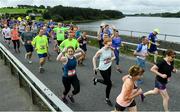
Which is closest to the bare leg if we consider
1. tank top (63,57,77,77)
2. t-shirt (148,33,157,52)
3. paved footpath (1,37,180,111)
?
paved footpath (1,37,180,111)

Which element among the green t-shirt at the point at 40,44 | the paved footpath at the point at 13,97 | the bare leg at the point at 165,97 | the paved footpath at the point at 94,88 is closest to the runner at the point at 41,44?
the green t-shirt at the point at 40,44

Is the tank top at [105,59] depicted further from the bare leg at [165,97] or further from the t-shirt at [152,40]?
the t-shirt at [152,40]

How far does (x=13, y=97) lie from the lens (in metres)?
8.43

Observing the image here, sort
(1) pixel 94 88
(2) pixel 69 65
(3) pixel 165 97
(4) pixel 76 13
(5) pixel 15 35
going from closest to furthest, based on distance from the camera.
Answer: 1. (3) pixel 165 97
2. (2) pixel 69 65
3. (1) pixel 94 88
4. (5) pixel 15 35
5. (4) pixel 76 13

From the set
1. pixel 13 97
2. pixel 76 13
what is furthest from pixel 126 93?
pixel 76 13

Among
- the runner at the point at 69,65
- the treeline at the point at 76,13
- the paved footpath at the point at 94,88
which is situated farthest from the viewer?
the treeline at the point at 76,13

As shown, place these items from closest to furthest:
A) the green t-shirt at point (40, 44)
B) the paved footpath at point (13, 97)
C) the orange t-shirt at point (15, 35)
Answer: the paved footpath at point (13, 97)
the green t-shirt at point (40, 44)
the orange t-shirt at point (15, 35)

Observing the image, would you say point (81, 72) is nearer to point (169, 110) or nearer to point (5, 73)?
point (5, 73)

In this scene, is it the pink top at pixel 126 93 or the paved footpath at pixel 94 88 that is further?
the paved footpath at pixel 94 88

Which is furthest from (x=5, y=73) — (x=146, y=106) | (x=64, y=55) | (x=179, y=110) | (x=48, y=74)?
(x=179, y=110)

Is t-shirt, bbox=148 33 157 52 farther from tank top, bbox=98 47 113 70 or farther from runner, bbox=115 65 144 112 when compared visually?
runner, bbox=115 65 144 112

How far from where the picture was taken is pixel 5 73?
11.5 metres

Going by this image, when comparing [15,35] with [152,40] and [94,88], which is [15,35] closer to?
[152,40]

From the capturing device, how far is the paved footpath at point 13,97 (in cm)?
754
